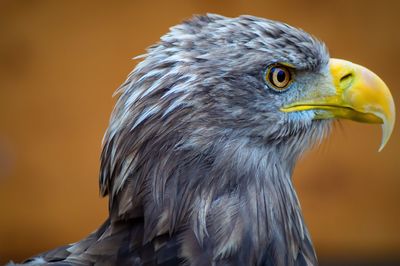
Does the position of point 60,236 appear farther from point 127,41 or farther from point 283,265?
point 283,265

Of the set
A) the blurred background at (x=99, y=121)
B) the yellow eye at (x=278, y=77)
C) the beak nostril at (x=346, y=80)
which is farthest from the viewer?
the blurred background at (x=99, y=121)

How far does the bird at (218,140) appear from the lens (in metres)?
2.67

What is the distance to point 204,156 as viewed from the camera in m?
2.70

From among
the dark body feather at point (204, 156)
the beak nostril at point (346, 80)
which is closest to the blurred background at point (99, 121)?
the beak nostril at point (346, 80)

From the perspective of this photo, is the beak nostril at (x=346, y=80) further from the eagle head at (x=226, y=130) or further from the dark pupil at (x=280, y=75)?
the dark pupil at (x=280, y=75)

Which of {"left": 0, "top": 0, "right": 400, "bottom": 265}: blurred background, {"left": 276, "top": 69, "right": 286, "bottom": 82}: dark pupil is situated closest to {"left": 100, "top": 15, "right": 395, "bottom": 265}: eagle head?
{"left": 276, "top": 69, "right": 286, "bottom": 82}: dark pupil

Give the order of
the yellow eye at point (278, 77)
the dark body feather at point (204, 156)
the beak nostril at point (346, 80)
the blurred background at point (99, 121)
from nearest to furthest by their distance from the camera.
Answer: the dark body feather at point (204, 156)
the yellow eye at point (278, 77)
the beak nostril at point (346, 80)
the blurred background at point (99, 121)

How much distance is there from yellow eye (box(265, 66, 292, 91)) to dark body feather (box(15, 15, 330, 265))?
32 millimetres

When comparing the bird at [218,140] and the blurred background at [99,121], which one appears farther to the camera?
the blurred background at [99,121]

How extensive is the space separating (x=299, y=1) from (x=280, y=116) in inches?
117

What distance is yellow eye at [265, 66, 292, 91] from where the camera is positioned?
9.21 feet

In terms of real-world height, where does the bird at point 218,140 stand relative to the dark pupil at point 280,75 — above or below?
below

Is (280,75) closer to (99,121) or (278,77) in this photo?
(278,77)

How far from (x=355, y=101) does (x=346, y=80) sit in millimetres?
97
